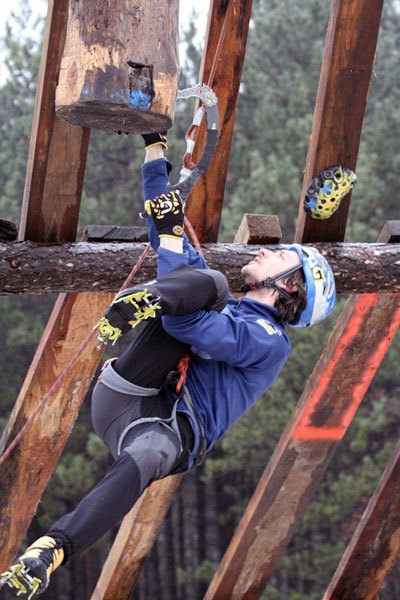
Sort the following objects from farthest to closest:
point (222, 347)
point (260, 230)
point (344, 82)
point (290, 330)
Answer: point (290, 330), point (260, 230), point (344, 82), point (222, 347)

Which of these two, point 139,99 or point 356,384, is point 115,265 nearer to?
point 139,99

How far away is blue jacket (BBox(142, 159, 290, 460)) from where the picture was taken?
2703 millimetres

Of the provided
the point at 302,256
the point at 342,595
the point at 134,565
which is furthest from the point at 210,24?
the point at 342,595

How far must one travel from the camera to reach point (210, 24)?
3502mm

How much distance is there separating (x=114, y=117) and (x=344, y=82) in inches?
59.5

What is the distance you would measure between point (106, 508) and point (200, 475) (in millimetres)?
9315

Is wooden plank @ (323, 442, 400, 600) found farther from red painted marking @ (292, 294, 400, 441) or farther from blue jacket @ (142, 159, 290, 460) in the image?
blue jacket @ (142, 159, 290, 460)

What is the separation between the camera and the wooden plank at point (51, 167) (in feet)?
10.9

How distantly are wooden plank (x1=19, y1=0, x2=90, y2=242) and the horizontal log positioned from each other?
125mm

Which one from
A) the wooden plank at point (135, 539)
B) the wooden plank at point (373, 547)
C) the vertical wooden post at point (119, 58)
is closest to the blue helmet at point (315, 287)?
the vertical wooden post at point (119, 58)

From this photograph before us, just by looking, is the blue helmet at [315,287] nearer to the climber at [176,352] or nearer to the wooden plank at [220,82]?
the climber at [176,352]

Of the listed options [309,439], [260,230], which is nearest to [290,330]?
[309,439]

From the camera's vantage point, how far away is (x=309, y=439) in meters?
4.37

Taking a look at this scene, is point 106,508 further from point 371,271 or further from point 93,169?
point 93,169
